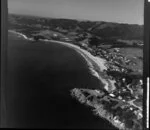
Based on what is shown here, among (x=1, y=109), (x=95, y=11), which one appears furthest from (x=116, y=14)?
(x=1, y=109)

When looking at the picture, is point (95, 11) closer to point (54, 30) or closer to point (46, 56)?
point (54, 30)

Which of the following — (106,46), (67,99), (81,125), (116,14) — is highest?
(116,14)

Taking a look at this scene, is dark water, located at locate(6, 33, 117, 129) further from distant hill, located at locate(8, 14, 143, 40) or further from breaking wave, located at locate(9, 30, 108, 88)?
distant hill, located at locate(8, 14, 143, 40)

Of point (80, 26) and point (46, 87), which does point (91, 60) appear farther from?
point (46, 87)

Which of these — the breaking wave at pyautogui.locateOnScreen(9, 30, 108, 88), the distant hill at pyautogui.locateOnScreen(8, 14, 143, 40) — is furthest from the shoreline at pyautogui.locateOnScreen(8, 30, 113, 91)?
the distant hill at pyautogui.locateOnScreen(8, 14, 143, 40)

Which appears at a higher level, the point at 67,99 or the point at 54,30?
the point at 54,30

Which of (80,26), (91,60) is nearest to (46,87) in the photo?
(91,60)
